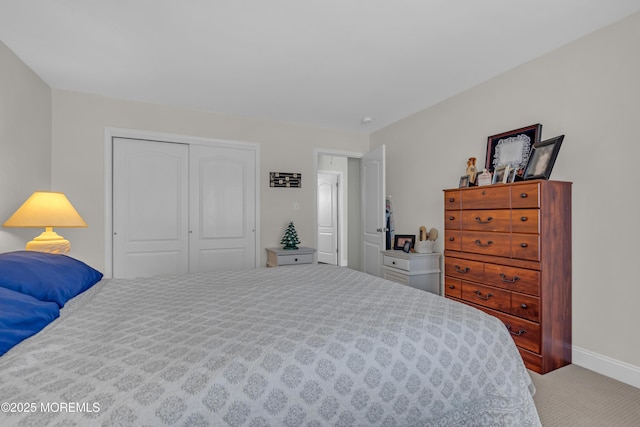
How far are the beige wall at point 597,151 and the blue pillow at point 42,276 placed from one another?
11.0ft

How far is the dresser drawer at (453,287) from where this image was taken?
2.84m

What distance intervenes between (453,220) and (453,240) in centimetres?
19

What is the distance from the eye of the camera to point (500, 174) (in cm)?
268

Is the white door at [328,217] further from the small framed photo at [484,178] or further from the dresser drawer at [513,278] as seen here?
the dresser drawer at [513,278]

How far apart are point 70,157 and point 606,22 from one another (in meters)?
4.91

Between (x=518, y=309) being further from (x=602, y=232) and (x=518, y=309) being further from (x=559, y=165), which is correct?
(x=559, y=165)

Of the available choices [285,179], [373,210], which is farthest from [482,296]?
[285,179]

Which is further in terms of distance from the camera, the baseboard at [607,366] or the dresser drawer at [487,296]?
the dresser drawer at [487,296]

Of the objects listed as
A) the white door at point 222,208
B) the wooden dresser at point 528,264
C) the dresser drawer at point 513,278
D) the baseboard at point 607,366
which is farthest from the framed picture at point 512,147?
the white door at point 222,208

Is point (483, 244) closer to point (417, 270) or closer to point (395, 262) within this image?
point (417, 270)

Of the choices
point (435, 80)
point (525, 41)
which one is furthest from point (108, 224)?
point (525, 41)

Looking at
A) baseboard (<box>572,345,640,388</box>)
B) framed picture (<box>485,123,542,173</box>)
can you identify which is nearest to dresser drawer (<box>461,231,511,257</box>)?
framed picture (<box>485,123,542,173</box>)

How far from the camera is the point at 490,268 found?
8.32ft

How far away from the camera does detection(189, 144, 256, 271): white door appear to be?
12.6 feet
